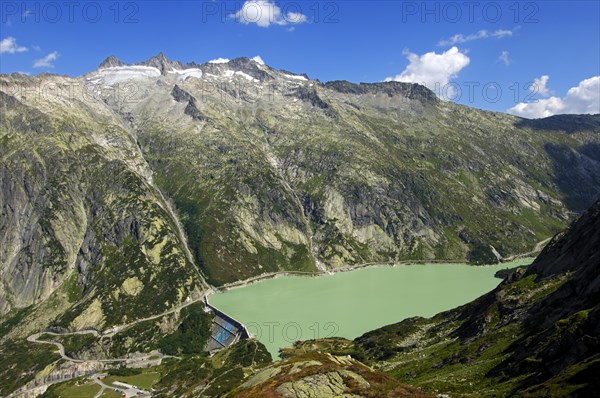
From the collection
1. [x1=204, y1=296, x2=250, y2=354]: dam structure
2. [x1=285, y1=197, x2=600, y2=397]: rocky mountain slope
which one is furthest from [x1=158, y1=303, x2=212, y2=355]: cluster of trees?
[x1=285, y1=197, x2=600, y2=397]: rocky mountain slope

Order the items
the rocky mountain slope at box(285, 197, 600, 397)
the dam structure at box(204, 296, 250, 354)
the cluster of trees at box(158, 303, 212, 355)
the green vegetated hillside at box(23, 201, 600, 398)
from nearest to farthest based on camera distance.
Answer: the green vegetated hillside at box(23, 201, 600, 398) < the rocky mountain slope at box(285, 197, 600, 397) < the dam structure at box(204, 296, 250, 354) < the cluster of trees at box(158, 303, 212, 355)

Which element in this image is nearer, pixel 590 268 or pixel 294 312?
pixel 590 268

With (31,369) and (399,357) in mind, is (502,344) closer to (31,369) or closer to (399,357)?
(399,357)

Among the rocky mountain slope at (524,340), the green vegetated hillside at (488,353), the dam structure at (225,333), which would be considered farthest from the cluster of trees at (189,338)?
the rocky mountain slope at (524,340)

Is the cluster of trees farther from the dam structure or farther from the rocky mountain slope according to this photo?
the rocky mountain slope

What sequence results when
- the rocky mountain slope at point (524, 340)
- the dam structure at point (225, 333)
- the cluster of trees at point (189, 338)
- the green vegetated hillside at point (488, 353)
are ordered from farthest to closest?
the cluster of trees at point (189, 338), the dam structure at point (225, 333), the rocky mountain slope at point (524, 340), the green vegetated hillside at point (488, 353)

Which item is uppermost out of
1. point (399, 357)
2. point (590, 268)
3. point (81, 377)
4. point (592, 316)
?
point (590, 268)

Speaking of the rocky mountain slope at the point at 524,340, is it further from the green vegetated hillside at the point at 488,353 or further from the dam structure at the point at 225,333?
the dam structure at the point at 225,333

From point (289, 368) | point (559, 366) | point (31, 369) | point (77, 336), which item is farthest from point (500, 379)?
point (77, 336)

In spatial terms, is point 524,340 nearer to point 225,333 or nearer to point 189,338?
point 225,333
